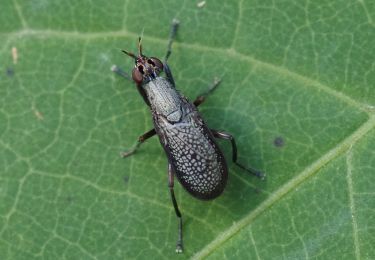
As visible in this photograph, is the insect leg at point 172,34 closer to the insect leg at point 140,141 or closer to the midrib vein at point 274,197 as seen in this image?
the insect leg at point 140,141

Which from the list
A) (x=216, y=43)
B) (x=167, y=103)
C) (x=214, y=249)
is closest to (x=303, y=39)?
(x=216, y=43)

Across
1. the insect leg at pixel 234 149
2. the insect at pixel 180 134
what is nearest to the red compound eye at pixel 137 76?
the insect at pixel 180 134

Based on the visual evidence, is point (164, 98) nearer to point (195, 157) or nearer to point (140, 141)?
point (140, 141)

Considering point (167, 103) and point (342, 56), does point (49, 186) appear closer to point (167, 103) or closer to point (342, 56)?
point (167, 103)

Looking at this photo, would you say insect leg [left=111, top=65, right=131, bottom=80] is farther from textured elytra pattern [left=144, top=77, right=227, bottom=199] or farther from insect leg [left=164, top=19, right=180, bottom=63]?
insect leg [left=164, top=19, right=180, bottom=63]

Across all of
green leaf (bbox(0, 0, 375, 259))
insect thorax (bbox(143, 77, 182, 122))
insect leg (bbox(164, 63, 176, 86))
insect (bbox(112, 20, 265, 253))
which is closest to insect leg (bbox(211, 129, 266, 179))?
insect (bbox(112, 20, 265, 253))

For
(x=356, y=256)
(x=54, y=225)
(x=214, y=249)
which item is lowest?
(x=54, y=225)
